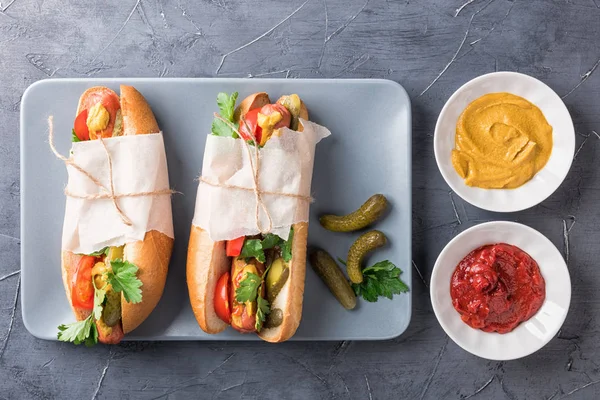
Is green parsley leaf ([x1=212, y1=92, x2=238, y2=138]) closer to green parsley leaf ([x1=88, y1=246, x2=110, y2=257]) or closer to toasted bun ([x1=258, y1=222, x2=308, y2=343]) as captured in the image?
toasted bun ([x1=258, y1=222, x2=308, y2=343])

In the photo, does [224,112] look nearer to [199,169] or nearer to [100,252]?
[199,169]

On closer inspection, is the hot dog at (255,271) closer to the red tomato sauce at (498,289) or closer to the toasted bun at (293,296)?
the toasted bun at (293,296)

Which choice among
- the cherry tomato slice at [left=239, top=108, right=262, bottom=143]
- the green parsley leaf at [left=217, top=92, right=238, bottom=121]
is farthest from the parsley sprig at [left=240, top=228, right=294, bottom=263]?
the green parsley leaf at [left=217, top=92, right=238, bottom=121]

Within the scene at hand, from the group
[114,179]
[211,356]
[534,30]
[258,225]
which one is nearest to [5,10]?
[114,179]

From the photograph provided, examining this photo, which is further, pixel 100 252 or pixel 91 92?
pixel 91 92

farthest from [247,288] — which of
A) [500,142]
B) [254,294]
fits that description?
[500,142]

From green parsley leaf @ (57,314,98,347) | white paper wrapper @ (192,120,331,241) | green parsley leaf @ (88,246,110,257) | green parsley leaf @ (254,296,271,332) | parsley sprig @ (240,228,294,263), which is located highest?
white paper wrapper @ (192,120,331,241)
